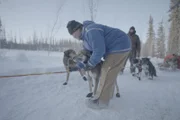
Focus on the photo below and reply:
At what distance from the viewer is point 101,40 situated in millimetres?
2143

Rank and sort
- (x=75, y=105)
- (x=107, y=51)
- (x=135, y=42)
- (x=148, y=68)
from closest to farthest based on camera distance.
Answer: (x=107, y=51)
(x=75, y=105)
(x=148, y=68)
(x=135, y=42)

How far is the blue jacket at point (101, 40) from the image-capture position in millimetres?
2131

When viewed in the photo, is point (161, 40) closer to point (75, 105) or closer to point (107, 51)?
point (107, 51)

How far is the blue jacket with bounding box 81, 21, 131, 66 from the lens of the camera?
2.13m

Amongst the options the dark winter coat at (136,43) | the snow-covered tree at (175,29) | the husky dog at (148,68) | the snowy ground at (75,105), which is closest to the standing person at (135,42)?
the dark winter coat at (136,43)

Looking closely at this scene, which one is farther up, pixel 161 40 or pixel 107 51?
pixel 161 40

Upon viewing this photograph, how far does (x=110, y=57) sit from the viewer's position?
2.43 meters

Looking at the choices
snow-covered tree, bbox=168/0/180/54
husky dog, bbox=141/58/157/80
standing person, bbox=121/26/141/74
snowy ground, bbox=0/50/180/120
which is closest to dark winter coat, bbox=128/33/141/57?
standing person, bbox=121/26/141/74

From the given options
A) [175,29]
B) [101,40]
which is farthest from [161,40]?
[101,40]

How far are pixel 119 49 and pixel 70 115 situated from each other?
1640 mm

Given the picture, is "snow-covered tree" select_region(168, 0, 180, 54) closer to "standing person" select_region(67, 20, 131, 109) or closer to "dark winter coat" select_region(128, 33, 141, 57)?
"dark winter coat" select_region(128, 33, 141, 57)

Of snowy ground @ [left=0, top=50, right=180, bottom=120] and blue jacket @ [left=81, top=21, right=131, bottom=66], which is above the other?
blue jacket @ [left=81, top=21, right=131, bottom=66]

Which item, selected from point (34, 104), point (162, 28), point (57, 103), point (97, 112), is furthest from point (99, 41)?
point (162, 28)

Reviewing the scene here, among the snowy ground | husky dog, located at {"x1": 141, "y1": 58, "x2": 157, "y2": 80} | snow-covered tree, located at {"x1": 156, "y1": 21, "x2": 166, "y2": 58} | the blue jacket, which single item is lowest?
the snowy ground
